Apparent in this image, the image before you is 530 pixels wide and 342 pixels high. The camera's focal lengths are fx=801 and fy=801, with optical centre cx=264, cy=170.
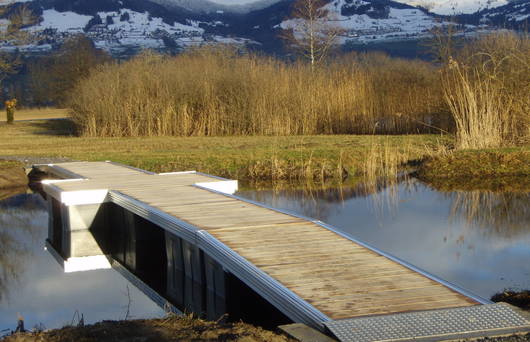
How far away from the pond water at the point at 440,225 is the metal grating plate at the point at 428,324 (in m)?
1.87

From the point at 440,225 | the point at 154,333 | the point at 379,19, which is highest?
the point at 379,19

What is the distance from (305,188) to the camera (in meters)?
12.4

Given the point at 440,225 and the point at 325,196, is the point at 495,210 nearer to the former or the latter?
the point at 440,225

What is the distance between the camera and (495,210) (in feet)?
34.6

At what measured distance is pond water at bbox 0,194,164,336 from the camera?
638cm

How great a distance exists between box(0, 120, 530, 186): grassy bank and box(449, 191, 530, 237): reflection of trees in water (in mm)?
1482

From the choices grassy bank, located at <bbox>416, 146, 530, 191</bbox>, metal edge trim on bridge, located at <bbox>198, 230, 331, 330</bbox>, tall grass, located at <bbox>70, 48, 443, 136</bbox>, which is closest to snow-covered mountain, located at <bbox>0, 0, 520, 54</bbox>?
tall grass, located at <bbox>70, 48, 443, 136</bbox>

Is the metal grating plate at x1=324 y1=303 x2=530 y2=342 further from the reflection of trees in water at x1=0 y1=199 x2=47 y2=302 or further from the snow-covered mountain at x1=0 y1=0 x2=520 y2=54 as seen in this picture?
the snow-covered mountain at x1=0 y1=0 x2=520 y2=54

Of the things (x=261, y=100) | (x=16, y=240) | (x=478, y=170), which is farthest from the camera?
(x=261, y=100)

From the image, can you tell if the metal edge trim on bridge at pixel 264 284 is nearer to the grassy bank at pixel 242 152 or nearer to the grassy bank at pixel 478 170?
the grassy bank at pixel 478 170

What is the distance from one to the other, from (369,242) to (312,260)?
317cm

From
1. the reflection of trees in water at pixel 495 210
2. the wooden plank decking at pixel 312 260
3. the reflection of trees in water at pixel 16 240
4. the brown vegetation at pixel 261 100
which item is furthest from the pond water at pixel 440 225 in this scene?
the brown vegetation at pixel 261 100

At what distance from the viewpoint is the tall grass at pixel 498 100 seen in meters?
14.2

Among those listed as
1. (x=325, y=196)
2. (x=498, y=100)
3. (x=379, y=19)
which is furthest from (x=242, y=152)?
(x=379, y=19)
